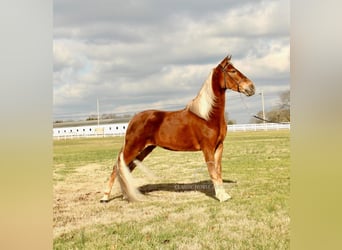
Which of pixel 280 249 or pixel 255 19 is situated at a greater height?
pixel 255 19

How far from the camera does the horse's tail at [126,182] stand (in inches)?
96.8

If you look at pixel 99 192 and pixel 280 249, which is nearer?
pixel 280 249

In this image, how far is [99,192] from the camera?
8.27 feet

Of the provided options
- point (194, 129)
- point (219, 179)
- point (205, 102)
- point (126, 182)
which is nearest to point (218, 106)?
point (205, 102)

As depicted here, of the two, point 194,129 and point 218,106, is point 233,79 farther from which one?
point 194,129

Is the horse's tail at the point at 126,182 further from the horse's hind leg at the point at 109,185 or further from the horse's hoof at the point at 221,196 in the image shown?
the horse's hoof at the point at 221,196

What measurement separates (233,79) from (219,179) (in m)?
0.53

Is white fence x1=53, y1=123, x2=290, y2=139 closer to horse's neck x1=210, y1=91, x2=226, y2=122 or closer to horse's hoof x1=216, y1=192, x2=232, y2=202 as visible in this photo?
horse's neck x1=210, y1=91, x2=226, y2=122

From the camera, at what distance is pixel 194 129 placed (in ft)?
7.94

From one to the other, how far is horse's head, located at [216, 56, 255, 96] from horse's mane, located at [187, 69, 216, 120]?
0.21ft
